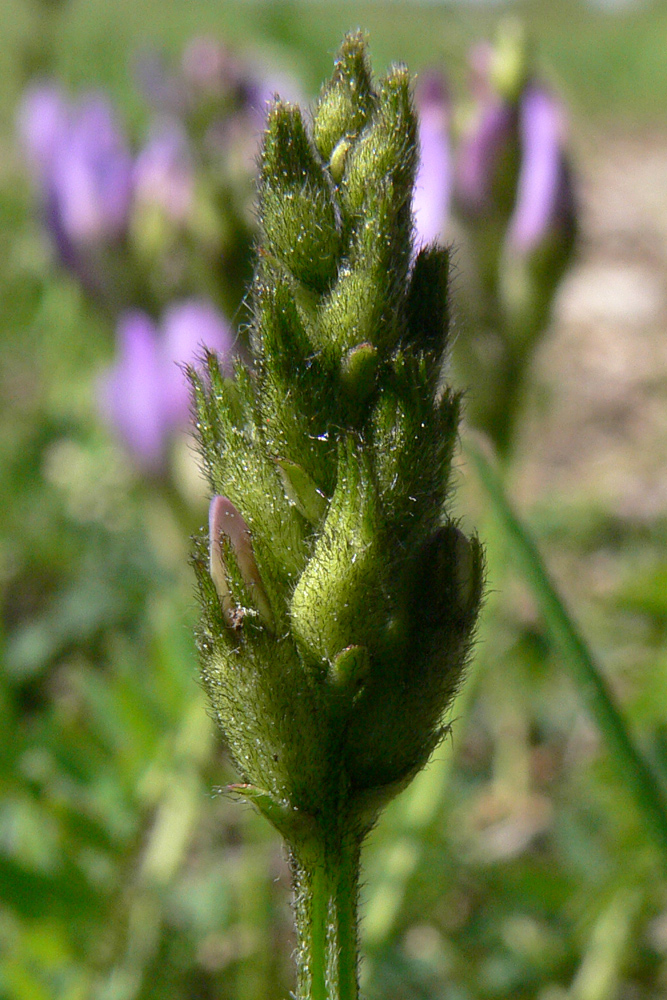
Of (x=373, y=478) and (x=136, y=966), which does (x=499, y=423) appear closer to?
(x=136, y=966)

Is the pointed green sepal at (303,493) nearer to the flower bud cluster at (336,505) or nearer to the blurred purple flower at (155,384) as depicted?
the flower bud cluster at (336,505)

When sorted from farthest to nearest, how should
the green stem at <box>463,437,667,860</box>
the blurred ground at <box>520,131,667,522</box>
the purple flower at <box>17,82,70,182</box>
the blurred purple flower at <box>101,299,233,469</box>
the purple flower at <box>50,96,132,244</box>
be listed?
the blurred ground at <box>520,131,667,522</box>, the purple flower at <box>17,82,70,182</box>, the purple flower at <box>50,96,132,244</box>, the blurred purple flower at <box>101,299,233,469</box>, the green stem at <box>463,437,667,860</box>

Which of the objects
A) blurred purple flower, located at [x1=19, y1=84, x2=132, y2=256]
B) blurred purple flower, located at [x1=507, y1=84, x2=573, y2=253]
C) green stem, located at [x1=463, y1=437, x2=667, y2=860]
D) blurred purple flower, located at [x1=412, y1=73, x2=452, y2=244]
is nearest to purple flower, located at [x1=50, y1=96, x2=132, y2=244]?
blurred purple flower, located at [x1=19, y1=84, x2=132, y2=256]

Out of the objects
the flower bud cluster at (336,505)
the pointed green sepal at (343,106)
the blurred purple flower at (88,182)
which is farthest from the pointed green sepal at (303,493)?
the blurred purple flower at (88,182)

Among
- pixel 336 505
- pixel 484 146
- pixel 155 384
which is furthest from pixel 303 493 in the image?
pixel 155 384

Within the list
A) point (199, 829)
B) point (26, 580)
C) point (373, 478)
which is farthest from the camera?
point (26, 580)

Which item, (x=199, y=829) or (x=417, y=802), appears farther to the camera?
(x=199, y=829)

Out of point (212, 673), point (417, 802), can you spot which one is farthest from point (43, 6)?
point (212, 673)

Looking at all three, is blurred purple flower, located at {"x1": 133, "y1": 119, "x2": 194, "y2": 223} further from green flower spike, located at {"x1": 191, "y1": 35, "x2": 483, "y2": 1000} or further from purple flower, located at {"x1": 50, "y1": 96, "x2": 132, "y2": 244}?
green flower spike, located at {"x1": 191, "y1": 35, "x2": 483, "y2": 1000}
